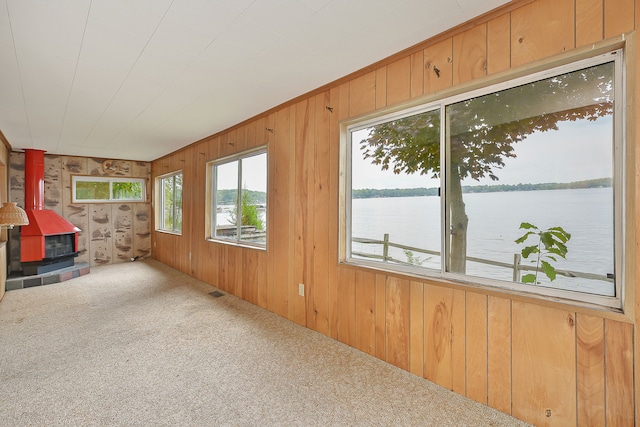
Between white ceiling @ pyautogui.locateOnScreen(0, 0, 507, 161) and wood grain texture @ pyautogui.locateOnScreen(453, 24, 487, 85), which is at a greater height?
white ceiling @ pyautogui.locateOnScreen(0, 0, 507, 161)

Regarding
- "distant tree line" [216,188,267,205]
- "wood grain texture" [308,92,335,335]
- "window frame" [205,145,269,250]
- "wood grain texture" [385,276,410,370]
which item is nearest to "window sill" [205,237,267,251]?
"window frame" [205,145,269,250]

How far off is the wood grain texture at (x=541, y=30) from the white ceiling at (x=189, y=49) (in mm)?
159

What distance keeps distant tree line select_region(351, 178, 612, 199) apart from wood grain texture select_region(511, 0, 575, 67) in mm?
679

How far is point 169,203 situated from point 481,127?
6023mm

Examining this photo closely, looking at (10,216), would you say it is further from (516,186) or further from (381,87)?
(516,186)

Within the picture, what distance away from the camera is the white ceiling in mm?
1604

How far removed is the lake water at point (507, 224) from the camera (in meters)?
1.44

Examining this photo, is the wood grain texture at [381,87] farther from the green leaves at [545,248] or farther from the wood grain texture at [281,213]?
the green leaves at [545,248]

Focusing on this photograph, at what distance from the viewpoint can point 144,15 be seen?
5.37ft

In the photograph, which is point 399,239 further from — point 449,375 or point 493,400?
point 493,400

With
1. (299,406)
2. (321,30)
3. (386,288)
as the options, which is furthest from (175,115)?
(299,406)

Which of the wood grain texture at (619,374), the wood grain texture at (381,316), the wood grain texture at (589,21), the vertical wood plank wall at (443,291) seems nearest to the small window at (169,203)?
the vertical wood plank wall at (443,291)

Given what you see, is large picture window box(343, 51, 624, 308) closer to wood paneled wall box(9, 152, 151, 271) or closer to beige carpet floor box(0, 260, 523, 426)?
beige carpet floor box(0, 260, 523, 426)

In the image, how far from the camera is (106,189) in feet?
20.4
